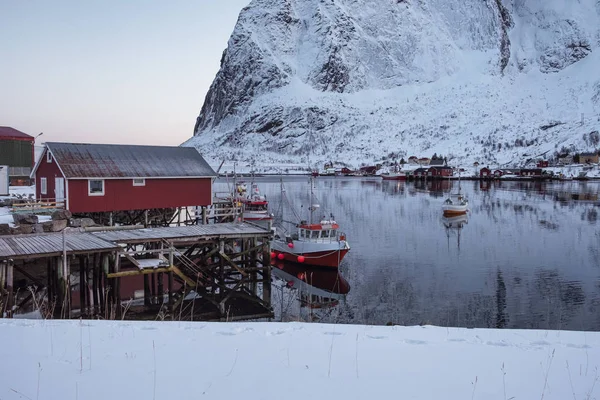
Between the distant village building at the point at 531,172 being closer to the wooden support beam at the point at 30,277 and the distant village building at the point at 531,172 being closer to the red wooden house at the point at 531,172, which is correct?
the red wooden house at the point at 531,172

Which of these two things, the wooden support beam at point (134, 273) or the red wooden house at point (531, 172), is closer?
the wooden support beam at point (134, 273)

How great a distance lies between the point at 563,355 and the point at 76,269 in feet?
74.4

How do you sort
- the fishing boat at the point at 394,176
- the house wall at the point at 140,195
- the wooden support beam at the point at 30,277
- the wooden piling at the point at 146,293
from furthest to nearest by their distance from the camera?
the fishing boat at the point at 394,176 < the house wall at the point at 140,195 < the wooden piling at the point at 146,293 < the wooden support beam at the point at 30,277

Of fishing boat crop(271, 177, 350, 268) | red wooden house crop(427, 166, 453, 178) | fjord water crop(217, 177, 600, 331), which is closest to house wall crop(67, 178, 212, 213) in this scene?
fishing boat crop(271, 177, 350, 268)

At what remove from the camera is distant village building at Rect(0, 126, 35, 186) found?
50.0 meters

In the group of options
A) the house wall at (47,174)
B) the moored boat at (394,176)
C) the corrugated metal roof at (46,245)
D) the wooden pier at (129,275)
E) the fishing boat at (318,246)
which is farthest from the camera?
the moored boat at (394,176)

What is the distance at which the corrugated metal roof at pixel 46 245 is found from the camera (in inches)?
709

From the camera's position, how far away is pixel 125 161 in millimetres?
31656

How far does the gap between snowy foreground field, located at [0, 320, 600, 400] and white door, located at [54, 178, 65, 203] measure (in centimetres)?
2116

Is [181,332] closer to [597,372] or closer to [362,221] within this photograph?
[597,372]

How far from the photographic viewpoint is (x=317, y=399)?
666 cm

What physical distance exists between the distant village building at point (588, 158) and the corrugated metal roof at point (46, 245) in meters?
164

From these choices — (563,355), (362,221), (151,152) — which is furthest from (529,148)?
(563,355)

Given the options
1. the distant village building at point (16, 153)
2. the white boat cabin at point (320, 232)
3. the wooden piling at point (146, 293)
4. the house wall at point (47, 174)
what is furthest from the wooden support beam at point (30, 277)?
the distant village building at point (16, 153)
